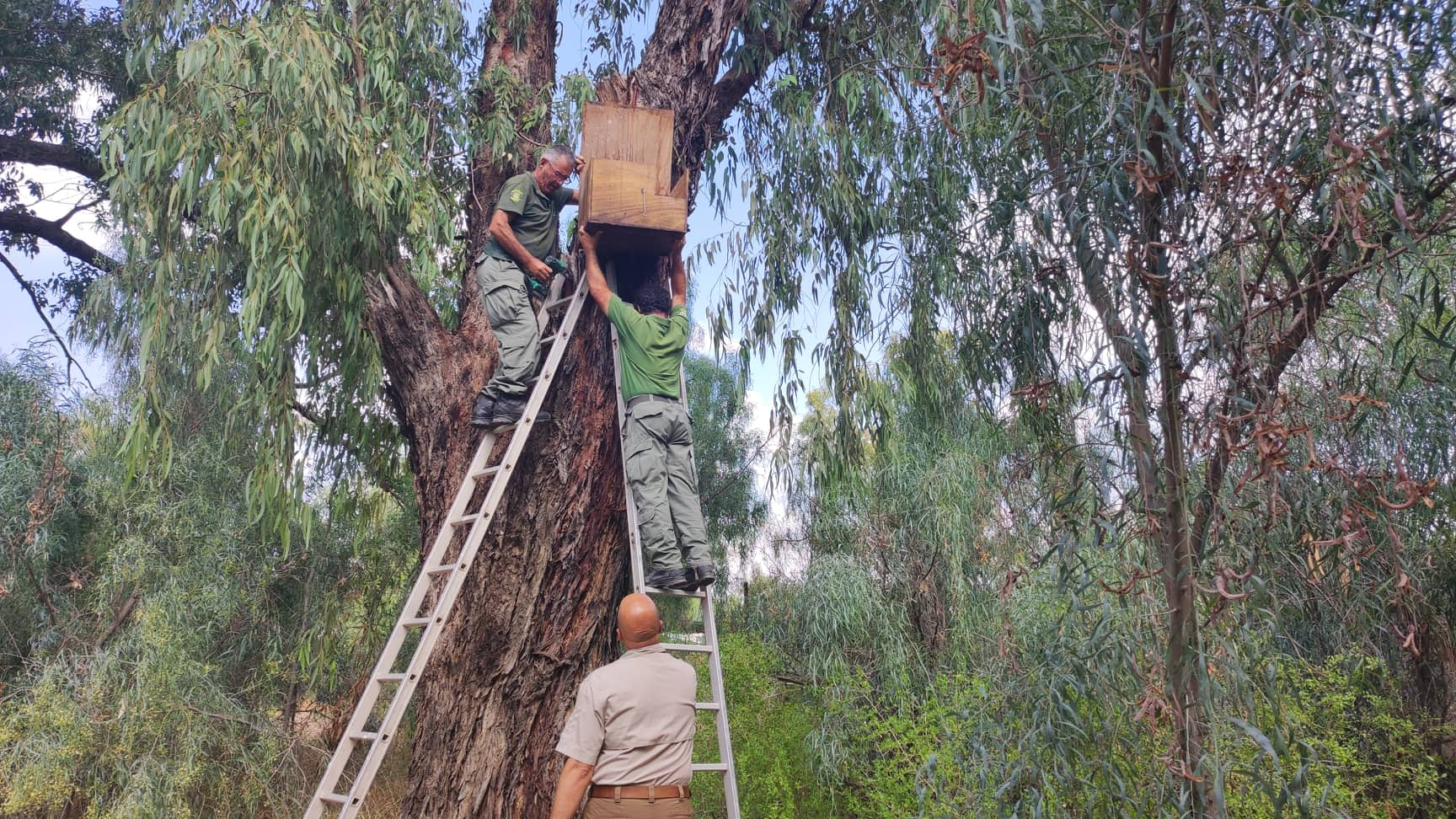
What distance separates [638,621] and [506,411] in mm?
1277

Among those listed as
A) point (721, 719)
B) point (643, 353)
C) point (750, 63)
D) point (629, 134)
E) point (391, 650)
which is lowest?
point (721, 719)

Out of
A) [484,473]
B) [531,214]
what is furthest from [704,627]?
[531,214]

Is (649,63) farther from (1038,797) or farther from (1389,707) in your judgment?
(1389,707)

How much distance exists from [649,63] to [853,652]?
477cm

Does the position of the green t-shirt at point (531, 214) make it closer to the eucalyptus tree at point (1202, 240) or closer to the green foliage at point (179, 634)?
the eucalyptus tree at point (1202, 240)

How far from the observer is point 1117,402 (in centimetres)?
244

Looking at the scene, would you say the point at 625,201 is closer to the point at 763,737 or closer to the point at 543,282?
the point at 543,282

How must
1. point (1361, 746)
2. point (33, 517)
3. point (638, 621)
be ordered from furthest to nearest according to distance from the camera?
1. point (33, 517)
2. point (1361, 746)
3. point (638, 621)

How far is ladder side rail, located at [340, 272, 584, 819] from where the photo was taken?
2.69 meters

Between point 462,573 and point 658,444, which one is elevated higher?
point 658,444

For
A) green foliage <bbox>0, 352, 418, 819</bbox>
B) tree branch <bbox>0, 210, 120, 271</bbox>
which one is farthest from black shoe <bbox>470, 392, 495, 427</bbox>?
tree branch <bbox>0, 210, 120, 271</bbox>

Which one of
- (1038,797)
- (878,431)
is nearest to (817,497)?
(878,431)

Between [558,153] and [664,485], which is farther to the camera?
[558,153]

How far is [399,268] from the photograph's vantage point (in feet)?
13.3
